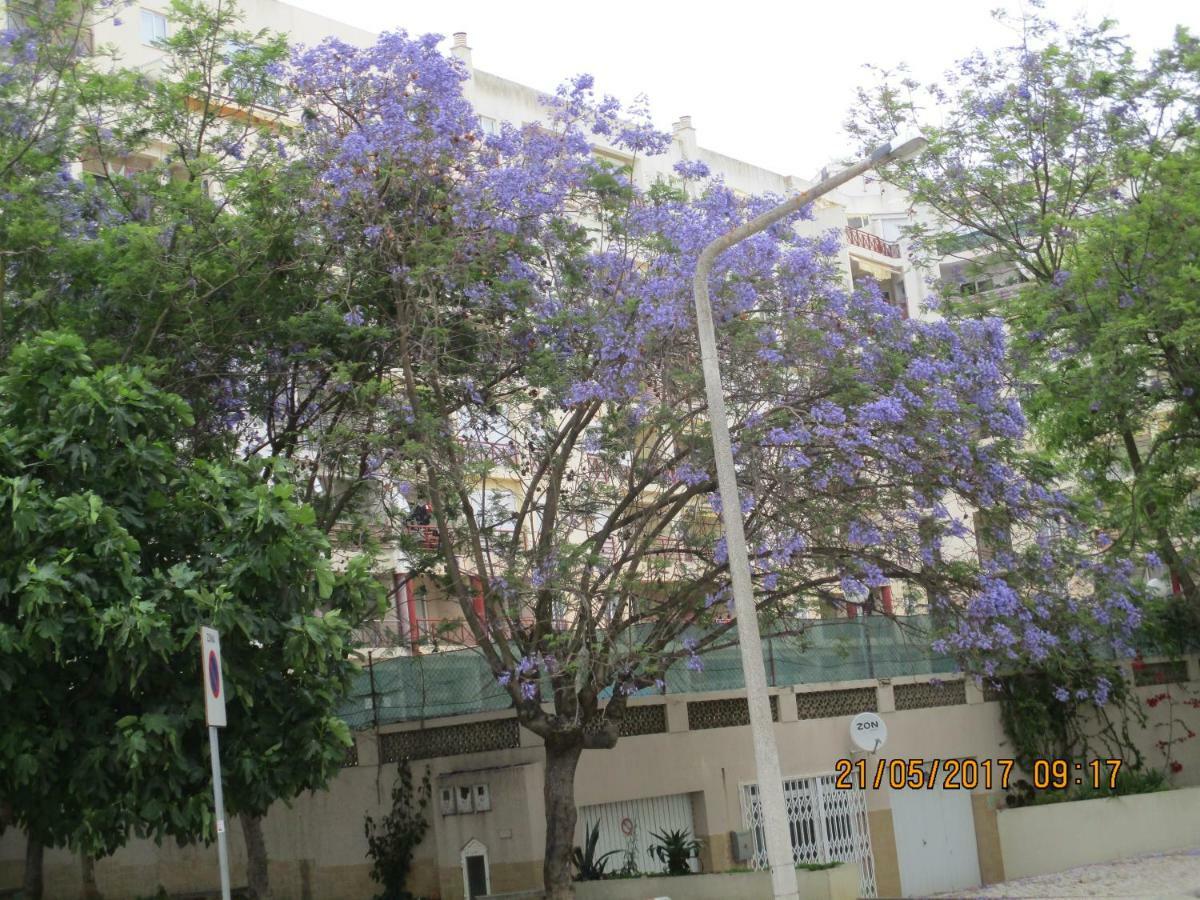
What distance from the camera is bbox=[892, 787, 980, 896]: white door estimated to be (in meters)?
19.1

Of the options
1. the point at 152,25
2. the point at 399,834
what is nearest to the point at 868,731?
the point at 399,834

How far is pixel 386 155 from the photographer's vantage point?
1427cm

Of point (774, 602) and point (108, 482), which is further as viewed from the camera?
point (774, 602)

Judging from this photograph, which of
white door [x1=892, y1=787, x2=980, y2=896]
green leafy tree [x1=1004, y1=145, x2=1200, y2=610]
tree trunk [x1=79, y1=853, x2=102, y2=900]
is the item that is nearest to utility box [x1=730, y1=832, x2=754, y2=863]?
white door [x1=892, y1=787, x2=980, y2=896]

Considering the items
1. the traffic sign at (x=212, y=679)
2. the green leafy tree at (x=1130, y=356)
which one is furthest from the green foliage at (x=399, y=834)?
the green leafy tree at (x=1130, y=356)

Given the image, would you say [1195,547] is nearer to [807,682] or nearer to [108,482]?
[807,682]

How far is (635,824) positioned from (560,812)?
248 cm

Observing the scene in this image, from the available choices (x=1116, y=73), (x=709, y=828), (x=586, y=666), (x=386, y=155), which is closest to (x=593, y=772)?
→ (x=709, y=828)

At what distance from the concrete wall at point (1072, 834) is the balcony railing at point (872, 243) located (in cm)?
2059

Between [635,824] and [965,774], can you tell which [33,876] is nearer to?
[635,824]

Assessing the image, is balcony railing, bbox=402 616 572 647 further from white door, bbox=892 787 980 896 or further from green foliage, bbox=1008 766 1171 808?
green foliage, bbox=1008 766 1171 808

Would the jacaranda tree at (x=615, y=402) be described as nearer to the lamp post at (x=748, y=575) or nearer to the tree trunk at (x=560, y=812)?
the tree trunk at (x=560, y=812)

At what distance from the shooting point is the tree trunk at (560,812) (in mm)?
14352

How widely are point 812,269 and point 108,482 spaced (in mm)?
7523
